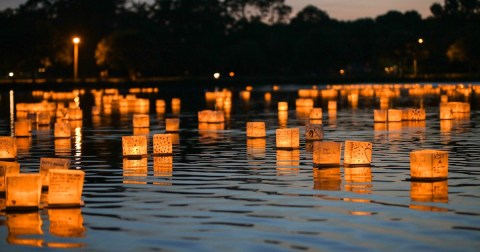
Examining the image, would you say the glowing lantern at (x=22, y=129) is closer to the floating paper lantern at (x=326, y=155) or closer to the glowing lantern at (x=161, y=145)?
the glowing lantern at (x=161, y=145)

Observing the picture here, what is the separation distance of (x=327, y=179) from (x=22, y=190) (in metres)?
8.06

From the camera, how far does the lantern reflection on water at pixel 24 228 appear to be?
17.0 m

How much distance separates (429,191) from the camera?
22.6m

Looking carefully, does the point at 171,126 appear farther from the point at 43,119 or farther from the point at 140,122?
the point at 43,119

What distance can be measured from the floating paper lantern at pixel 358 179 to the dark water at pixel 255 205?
0.03 metres

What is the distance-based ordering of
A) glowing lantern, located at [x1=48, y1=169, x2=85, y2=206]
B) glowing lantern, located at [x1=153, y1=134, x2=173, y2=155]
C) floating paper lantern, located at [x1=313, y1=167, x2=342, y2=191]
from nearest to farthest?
glowing lantern, located at [x1=48, y1=169, x2=85, y2=206] < floating paper lantern, located at [x1=313, y1=167, x2=342, y2=191] < glowing lantern, located at [x1=153, y1=134, x2=173, y2=155]

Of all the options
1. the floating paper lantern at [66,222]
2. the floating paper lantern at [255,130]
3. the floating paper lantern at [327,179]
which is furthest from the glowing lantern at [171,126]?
the floating paper lantern at [66,222]

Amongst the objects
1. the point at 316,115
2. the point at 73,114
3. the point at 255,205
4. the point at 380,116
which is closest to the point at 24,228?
the point at 255,205

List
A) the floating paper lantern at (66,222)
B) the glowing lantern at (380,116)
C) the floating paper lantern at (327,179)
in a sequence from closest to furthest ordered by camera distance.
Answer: the floating paper lantern at (66,222) < the floating paper lantern at (327,179) < the glowing lantern at (380,116)

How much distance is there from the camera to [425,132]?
42625 millimetres

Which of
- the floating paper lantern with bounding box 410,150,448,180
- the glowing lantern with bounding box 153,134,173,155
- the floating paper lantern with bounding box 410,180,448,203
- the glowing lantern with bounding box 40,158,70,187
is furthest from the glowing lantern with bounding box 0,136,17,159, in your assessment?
the floating paper lantern with bounding box 410,180,448,203

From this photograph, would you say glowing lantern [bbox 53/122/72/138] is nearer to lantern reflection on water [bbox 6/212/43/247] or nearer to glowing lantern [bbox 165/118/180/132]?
glowing lantern [bbox 165/118/180/132]

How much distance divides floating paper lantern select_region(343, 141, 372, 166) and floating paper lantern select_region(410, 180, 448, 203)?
396 cm

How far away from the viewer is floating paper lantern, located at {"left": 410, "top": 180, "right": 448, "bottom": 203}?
21484 millimetres
